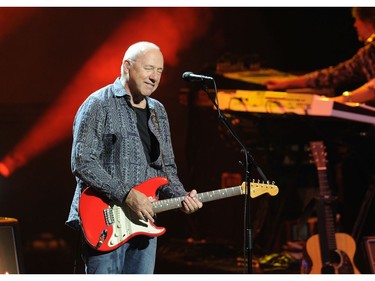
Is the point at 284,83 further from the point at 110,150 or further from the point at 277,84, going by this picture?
the point at 110,150

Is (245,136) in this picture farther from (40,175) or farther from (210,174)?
(40,175)

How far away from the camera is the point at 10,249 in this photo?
3.93m

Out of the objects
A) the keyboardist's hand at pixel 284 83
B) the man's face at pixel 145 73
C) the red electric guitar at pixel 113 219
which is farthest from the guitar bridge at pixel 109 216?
the keyboardist's hand at pixel 284 83

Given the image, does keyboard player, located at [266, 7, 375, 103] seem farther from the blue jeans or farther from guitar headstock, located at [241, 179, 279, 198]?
the blue jeans

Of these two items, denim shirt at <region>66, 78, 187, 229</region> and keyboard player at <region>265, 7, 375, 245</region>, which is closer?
denim shirt at <region>66, 78, 187, 229</region>

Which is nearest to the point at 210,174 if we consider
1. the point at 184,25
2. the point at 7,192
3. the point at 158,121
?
the point at 184,25

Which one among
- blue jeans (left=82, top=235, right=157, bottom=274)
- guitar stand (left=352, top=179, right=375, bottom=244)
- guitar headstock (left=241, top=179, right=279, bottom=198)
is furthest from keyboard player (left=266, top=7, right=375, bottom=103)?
blue jeans (left=82, top=235, right=157, bottom=274)

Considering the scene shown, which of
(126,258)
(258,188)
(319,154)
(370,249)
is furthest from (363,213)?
(126,258)

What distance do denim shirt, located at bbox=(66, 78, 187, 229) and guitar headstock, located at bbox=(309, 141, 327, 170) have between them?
1.91 meters

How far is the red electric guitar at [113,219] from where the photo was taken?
3.28m

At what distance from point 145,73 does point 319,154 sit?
7.05 feet

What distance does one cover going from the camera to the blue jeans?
10.7 feet

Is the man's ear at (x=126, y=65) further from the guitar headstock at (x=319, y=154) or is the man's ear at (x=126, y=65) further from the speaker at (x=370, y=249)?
the speaker at (x=370, y=249)

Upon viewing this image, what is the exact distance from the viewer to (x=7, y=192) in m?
5.37
